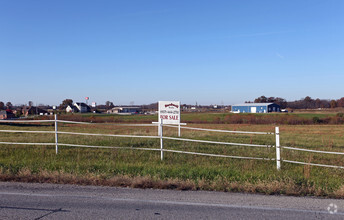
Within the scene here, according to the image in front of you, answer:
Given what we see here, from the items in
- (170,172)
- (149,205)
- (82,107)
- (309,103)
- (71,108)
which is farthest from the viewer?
(309,103)

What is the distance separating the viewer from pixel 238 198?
20.0 ft

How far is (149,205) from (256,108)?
10340 centimetres

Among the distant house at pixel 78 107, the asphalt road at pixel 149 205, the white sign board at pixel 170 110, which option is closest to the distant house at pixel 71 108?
the distant house at pixel 78 107

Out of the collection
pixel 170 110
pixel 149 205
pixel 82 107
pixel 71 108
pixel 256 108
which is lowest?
pixel 149 205

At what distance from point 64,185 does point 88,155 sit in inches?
149

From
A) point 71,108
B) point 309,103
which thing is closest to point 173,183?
point 71,108

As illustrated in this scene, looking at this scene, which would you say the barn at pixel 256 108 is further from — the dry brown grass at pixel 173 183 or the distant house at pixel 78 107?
the dry brown grass at pixel 173 183

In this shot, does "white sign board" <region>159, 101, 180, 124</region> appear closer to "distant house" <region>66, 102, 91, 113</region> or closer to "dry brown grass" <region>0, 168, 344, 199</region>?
"dry brown grass" <region>0, 168, 344, 199</region>

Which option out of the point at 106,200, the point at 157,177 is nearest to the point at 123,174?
the point at 157,177

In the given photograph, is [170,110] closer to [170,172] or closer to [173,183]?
[170,172]

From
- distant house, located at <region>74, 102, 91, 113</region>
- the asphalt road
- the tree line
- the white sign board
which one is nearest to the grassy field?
the asphalt road

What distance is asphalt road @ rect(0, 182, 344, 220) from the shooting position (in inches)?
201

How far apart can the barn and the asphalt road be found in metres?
99.0

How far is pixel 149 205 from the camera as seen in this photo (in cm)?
565
